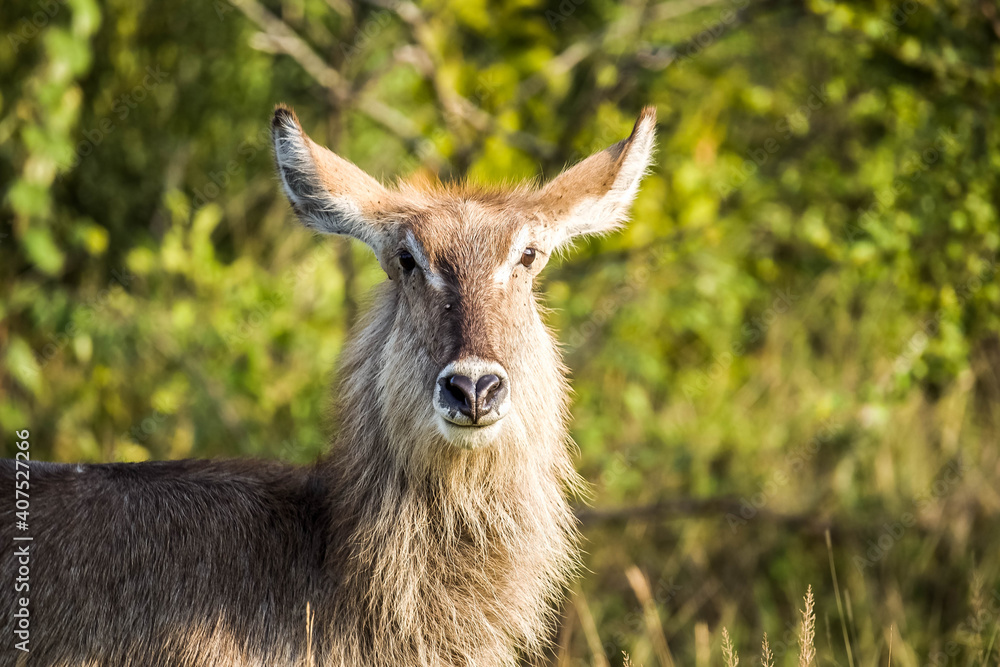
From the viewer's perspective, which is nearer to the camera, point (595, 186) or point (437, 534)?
point (437, 534)

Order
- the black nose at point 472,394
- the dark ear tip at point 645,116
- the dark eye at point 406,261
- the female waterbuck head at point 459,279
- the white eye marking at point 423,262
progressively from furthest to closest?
the dark ear tip at point 645,116, the dark eye at point 406,261, the white eye marking at point 423,262, the female waterbuck head at point 459,279, the black nose at point 472,394

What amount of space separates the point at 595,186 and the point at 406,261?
0.82m

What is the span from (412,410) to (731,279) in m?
3.85

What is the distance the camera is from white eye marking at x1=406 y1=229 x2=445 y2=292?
11.4 feet

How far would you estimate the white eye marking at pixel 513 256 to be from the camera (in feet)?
11.6

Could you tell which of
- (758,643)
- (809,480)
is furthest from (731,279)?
(758,643)

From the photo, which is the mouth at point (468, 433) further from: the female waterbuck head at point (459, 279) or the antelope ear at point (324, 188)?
the antelope ear at point (324, 188)

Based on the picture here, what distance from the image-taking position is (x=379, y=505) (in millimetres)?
3449

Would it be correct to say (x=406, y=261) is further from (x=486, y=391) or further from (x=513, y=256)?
(x=486, y=391)

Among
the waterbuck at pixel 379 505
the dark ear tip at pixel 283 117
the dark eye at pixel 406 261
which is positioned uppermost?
the dark ear tip at pixel 283 117

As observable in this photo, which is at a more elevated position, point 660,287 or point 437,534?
point 660,287

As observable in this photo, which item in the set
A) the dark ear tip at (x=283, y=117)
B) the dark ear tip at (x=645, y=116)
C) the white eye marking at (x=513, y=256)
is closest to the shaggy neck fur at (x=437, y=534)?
the white eye marking at (x=513, y=256)

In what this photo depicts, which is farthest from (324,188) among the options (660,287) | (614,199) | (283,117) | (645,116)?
(660,287)

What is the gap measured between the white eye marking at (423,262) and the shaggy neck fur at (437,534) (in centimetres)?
25
